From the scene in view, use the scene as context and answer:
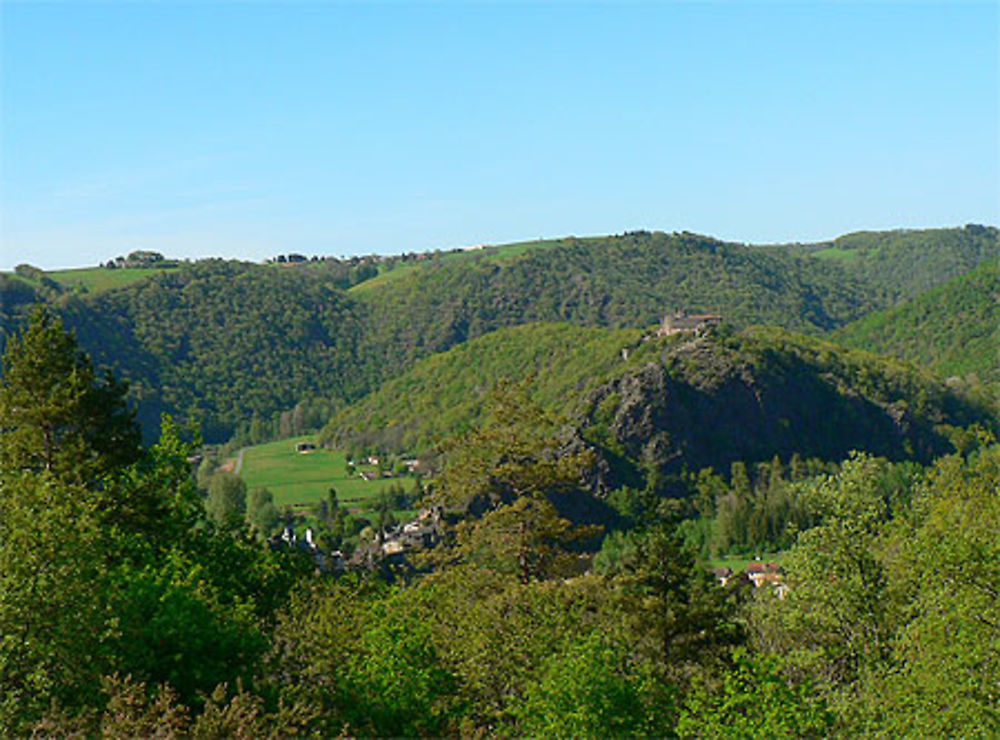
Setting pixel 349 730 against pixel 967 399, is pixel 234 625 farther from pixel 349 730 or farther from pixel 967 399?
pixel 967 399

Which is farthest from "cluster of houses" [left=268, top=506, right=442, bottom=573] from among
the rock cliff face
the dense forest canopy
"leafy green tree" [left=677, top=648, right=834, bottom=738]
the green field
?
"leafy green tree" [left=677, top=648, right=834, bottom=738]

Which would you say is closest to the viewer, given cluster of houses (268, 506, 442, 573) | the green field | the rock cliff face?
cluster of houses (268, 506, 442, 573)

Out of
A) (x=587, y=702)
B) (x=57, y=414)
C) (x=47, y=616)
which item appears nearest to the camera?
(x=47, y=616)

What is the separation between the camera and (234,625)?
24516 millimetres

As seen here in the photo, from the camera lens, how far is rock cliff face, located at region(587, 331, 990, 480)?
551ft

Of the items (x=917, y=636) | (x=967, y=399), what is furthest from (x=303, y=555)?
(x=967, y=399)

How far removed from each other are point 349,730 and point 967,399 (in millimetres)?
195561

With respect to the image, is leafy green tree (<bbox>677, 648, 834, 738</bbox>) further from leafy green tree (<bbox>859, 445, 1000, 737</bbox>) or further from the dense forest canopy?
leafy green tree (<bbox>859, 445, 1000, 737</bbox>)

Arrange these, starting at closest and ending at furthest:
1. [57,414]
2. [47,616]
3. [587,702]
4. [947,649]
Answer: [47,616] < [587,702] < [947,649] < [57,414]

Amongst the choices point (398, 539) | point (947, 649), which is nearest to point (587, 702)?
point (947, 649)

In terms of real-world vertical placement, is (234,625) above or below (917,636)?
above

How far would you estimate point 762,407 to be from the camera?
7032 inches

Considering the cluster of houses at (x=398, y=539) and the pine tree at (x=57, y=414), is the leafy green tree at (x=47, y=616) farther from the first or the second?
the cluster of houses at (x=398, y=539)

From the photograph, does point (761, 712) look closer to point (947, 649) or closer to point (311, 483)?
point (947, 649)
